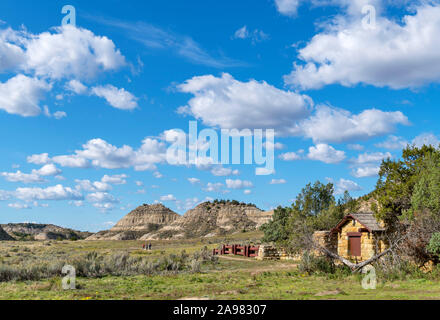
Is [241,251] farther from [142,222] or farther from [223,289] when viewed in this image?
[142,222]

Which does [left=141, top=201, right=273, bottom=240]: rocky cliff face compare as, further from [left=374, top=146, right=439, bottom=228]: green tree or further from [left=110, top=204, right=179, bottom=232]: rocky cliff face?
[left=374, top=146, right=439, bottom=228]: green tree

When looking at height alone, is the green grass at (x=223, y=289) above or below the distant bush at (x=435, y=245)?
below

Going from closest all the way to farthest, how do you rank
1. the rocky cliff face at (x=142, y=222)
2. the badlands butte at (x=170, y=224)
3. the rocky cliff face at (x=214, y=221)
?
the rocky cliff face at (x=214, y=221) → the badlands butte at (x=170, y=224) → the rocky cliff face at (x=142, y=222)

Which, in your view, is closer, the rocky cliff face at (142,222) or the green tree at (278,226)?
the green tree at (278,226)

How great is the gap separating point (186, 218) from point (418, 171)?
9838 cm

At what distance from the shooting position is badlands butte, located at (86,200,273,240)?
108562mm

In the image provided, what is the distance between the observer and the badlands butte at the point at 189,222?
356ft

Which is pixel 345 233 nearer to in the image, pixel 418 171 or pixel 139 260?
pixel 418 171

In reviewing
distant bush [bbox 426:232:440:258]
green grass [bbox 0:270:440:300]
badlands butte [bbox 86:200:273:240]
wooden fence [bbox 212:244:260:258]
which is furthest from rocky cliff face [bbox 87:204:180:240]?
distant bush [bbox 426:232:440:258]

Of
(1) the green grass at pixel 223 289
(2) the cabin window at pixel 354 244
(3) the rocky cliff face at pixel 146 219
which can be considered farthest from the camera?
(3) the rocky cliff face at pixel 146 219

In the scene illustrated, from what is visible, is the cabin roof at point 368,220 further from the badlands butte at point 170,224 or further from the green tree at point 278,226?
the badlands butte at point 170,224

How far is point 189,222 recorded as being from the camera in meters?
118

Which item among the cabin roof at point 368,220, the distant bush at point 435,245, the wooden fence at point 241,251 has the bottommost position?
the wooden fence at point 241,251

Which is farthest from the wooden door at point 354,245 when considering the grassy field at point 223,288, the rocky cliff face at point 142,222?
the rocky cliff face at point 142,222
